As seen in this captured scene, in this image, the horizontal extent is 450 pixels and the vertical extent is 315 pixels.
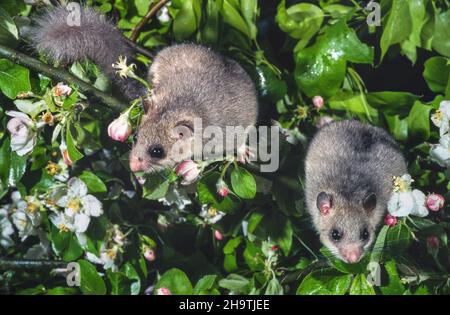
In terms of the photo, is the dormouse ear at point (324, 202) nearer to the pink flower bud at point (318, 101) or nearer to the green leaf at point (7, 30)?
the pink flower bud at point (318, 101)

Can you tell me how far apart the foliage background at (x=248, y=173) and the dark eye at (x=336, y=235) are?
74 millimetres

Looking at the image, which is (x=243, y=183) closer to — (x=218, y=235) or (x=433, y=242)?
(x=218, y=235)

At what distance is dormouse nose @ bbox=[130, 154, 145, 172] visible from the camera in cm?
191

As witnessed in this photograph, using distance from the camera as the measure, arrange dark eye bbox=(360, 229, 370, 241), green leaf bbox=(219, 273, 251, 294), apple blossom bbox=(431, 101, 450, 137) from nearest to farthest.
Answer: apple blossom bbox=(431, 101, 450, 137)
green leaf bbox=(219, 273, 251, 294)
dark eye bbox=(360, 229, 370, 241)

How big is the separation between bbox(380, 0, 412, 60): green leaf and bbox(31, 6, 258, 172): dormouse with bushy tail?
0.52 m

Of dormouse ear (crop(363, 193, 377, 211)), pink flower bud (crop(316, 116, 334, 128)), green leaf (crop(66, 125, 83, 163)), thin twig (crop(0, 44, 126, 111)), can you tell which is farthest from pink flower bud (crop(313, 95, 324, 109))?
green leaf (crop(66, 125, 83, 163))

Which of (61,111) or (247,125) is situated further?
(247,125)

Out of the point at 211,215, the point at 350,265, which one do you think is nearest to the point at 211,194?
the point at 211,215

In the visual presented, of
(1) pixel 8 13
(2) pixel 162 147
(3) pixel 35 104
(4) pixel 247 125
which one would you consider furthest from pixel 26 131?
(4) pixel 247 125

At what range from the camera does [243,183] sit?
5.72 feet

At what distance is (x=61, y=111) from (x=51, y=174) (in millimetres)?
326

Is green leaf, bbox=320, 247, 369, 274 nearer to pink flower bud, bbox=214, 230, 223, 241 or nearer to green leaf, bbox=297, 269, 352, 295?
green leaf, bbox=297, 269, 352, 295

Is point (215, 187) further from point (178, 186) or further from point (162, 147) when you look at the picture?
point (162, 147)

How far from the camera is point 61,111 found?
1697 millimetres
